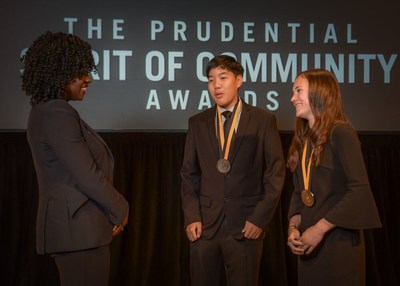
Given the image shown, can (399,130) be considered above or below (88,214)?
above

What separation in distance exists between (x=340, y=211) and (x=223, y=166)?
2.76 feet

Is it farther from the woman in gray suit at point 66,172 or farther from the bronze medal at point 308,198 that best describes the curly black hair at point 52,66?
the bronze medal at point 308,198

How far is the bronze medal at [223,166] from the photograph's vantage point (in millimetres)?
2654

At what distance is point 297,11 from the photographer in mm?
4113

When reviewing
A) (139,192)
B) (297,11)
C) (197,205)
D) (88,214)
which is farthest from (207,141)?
(297,11)

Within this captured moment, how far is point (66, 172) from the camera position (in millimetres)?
1951

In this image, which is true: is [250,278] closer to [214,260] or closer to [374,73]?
[214,260]

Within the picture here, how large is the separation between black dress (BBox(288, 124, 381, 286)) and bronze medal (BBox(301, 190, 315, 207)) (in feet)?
0.04

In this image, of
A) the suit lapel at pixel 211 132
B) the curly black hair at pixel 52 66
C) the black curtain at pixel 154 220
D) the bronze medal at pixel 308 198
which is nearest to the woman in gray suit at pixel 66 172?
the curly black hair at pixel 52 66

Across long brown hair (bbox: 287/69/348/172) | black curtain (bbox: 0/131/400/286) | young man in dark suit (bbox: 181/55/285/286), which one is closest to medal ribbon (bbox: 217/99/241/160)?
young man in dark suit (bbox: 181/55/285/286)

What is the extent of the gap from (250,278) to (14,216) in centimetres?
215

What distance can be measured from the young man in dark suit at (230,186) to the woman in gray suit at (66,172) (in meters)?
0.73

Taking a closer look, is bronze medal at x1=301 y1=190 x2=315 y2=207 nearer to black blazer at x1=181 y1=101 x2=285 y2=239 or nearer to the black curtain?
black blazer at x1=181 y1=101 x2=285 y2=239

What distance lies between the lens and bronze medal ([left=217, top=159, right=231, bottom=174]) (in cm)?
265
